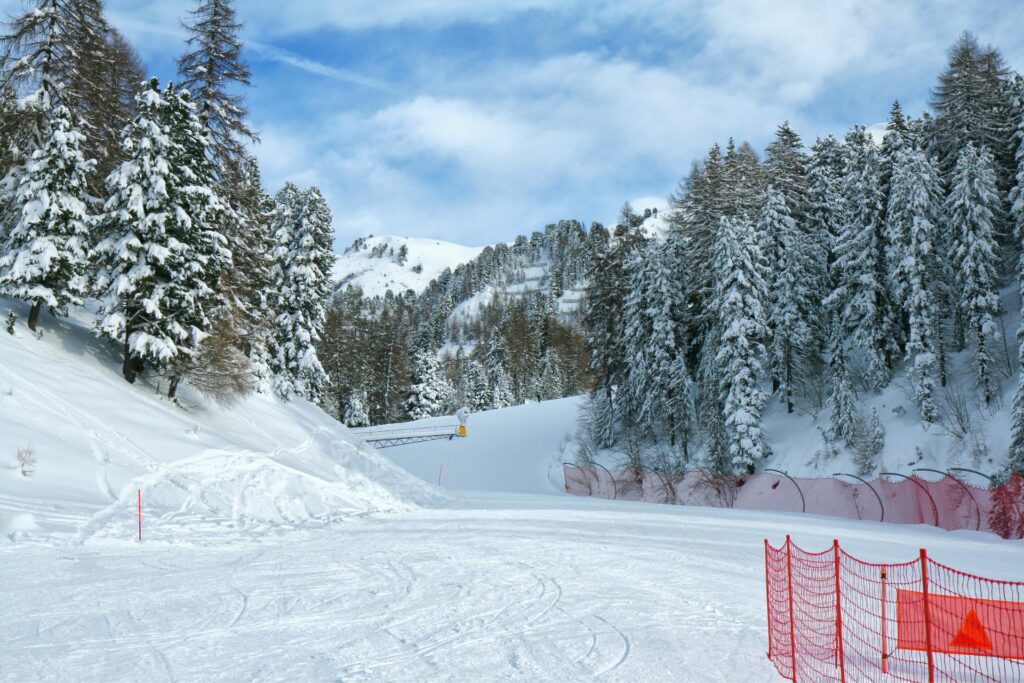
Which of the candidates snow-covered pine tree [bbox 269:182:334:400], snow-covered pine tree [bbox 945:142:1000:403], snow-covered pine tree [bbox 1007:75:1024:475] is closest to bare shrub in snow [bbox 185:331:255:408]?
snow-covered pine tree [bbox 269:182:334:400]

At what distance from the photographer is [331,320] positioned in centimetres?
5781

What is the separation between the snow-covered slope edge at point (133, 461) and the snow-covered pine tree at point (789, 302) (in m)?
21.3

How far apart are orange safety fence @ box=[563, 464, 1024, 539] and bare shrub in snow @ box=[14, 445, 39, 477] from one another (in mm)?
23730

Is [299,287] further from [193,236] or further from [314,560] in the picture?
[314,560]

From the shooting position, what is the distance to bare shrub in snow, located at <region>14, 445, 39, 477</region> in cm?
1499

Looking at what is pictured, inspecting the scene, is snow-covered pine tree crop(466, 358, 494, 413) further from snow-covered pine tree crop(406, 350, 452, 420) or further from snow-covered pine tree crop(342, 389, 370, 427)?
snow-covered pine tree crop(342, 389, 370, 427)

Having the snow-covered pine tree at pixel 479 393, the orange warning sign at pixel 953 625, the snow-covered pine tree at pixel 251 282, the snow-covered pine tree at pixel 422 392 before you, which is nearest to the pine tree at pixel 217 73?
the snow-covered pine tree at pixel 251 282

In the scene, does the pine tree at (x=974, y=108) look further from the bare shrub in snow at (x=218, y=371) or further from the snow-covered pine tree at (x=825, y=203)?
the bare shrub in snow at (x=218, y=371)

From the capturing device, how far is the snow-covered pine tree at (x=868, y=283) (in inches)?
1350

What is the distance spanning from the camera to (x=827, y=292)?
4147cm

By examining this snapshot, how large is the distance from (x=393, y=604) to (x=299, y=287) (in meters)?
34.1

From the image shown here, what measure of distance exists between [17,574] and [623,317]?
35.9 meters

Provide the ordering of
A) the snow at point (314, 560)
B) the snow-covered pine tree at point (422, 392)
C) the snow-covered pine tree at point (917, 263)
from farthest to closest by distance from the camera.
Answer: the snow-covered pine tree at point (422, 392), the snow-covered pine tree at point (917, 263), the snow at point (314, 560)

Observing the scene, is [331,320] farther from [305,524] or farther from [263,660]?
[263,660]
